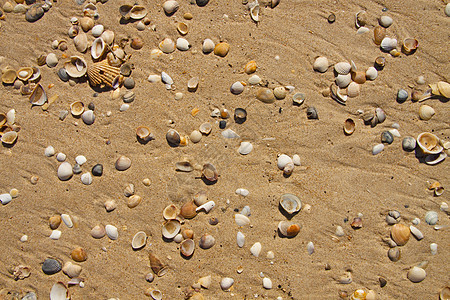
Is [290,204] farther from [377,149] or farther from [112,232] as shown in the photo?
[112,232]

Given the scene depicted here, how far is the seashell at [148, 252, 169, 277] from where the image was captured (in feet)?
9.11

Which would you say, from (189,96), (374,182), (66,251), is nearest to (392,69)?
(374,182)

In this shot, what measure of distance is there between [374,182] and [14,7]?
14.3ft

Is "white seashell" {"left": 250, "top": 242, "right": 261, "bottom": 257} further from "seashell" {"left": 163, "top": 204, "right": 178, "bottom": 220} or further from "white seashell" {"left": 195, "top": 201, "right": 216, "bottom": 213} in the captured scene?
"seashell" {"left": 163, "top": 204, "right": 178, "bottom": 220}

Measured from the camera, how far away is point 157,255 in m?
2.81

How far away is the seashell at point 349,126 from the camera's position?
2.87m

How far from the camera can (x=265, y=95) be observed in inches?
114

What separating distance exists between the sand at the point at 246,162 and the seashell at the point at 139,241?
0.06 m

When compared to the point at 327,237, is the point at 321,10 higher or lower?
higher

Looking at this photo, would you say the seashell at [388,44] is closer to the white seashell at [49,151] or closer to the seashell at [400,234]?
the seashell at [400,234]

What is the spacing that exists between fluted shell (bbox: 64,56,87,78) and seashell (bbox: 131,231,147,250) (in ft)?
5.90

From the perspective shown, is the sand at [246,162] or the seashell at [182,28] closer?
the sand at [246,162]

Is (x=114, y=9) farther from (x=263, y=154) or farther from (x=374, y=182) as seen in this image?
(x=374, y=182)

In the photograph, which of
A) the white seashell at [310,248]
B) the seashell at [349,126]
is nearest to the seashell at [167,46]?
the seashell at [349,126]
